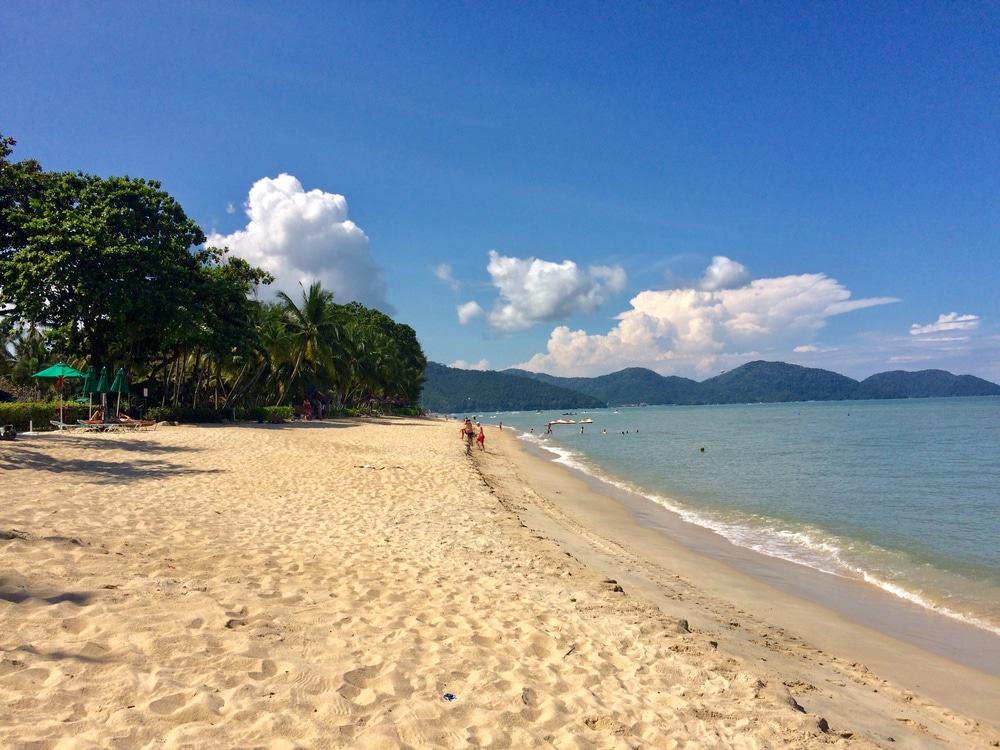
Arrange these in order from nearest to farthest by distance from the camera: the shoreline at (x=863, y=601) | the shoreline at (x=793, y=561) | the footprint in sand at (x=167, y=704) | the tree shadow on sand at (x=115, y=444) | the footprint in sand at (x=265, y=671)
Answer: the footprint in sand at (x=167, y=704)
the footprint in sand at (x=265, y=671)
the shoreline at (x=863, y=601)
the shoreline at (x=793, y=561)
the tree shadow on sand at (x=115, y=444)

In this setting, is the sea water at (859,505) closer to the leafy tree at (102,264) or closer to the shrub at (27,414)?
the leafy tree at (102,264)

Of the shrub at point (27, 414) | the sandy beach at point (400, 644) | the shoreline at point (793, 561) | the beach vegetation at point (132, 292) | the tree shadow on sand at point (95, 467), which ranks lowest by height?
the shoreline at point (793, 561)

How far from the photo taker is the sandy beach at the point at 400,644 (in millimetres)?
3416

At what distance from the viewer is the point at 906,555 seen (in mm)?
11422

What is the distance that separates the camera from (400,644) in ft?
15.3

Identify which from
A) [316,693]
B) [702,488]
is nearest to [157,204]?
Result: [702,488]

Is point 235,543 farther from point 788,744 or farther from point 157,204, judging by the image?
point 157,204

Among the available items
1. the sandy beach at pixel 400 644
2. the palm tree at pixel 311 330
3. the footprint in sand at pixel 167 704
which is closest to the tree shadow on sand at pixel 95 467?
the sandy beach at pixel 400 644

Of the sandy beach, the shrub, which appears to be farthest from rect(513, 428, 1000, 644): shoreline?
the shrub

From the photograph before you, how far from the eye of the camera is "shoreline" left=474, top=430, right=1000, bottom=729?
6.02 metres

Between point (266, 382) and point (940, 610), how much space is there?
147ft

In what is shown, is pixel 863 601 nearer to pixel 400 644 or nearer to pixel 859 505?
pixel 400 644

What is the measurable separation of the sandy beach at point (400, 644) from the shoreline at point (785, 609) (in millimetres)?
57

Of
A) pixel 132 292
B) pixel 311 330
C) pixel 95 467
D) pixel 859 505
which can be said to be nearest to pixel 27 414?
pixel 132 292
